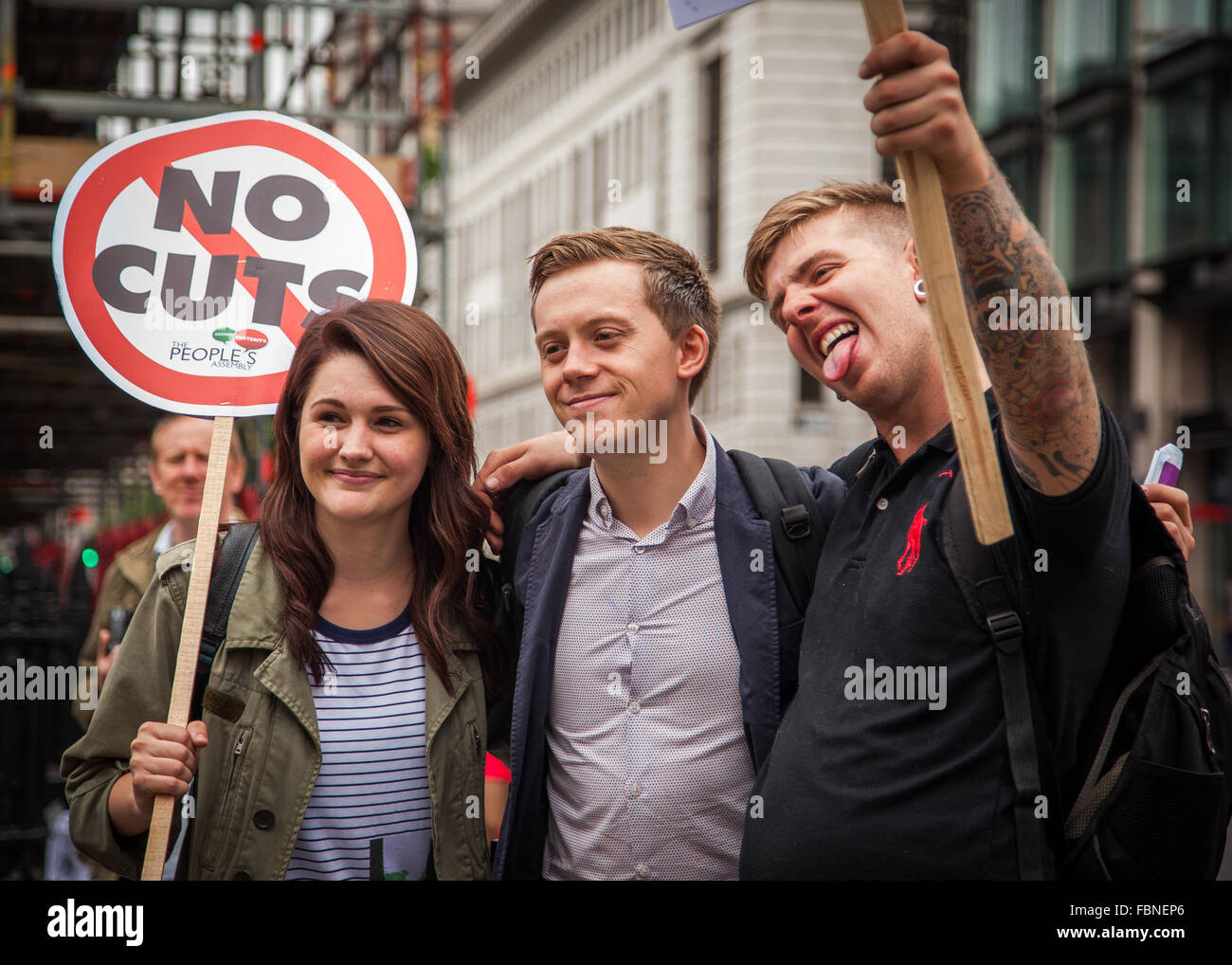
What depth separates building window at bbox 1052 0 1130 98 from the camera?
1011 inches

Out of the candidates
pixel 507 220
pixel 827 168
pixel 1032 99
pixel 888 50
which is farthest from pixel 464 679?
pixel 507 220

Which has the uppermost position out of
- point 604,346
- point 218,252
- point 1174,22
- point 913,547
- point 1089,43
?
point 1089,43

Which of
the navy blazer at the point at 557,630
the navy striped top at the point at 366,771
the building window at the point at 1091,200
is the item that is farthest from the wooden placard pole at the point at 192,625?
the building window at the point at 1091,200

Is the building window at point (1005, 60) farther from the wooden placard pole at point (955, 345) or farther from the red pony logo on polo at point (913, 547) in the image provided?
the wooden placard pole at point (955, 345)

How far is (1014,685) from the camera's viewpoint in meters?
2.55

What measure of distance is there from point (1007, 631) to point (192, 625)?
170cm

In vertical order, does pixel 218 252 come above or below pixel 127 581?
above

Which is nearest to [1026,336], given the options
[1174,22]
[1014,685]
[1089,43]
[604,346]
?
[1014,685]

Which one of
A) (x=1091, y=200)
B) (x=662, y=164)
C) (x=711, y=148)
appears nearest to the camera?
(x=1091, y=200)

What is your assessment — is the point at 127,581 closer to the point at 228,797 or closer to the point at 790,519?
the point at 228,797

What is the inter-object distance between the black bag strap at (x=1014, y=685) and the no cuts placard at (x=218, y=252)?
63.0 inches

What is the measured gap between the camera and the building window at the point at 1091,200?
85.0 ft

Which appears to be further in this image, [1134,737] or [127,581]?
Result: [127,581]

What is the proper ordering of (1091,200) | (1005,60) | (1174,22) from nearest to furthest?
(1174,22), (1091,200), (1005,60)
